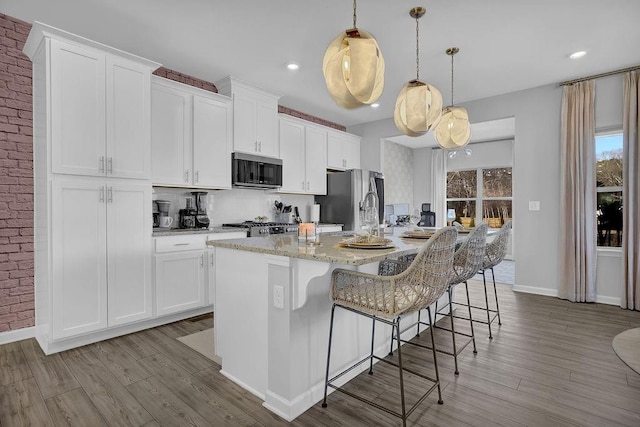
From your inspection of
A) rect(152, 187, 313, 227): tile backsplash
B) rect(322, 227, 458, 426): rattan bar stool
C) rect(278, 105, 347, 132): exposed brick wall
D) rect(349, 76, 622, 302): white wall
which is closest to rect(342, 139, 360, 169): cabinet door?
rect(278, 105, 347, 132): exposed brick wall

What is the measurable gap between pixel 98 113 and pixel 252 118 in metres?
1.81

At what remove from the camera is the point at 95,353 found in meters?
2.58

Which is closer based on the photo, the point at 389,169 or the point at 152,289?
the point at 152,289

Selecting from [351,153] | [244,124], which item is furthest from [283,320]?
[351,153]

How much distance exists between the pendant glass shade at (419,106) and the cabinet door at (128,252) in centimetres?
237

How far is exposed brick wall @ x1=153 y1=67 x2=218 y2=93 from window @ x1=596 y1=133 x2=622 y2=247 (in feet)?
16.0

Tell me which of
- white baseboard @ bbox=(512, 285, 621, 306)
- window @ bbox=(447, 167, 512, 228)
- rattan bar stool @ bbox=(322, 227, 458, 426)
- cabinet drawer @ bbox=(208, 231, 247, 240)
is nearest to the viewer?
rattan bar stool @ bbox=(322, 227, 458, 426)

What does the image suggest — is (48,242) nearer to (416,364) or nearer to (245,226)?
(245,226)

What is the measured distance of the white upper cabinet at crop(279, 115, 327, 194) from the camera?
479cm

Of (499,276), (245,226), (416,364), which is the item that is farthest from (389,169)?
(416,364)

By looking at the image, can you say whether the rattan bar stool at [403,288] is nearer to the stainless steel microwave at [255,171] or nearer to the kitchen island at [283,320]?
the kitchen island at [283,320]

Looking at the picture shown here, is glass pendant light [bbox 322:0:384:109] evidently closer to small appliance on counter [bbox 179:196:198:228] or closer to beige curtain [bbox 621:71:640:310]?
small appliance on counter [bbox 179:196:198:228]

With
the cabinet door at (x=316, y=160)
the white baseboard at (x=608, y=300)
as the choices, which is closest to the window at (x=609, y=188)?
the white baseboard at (x=608, y=300)

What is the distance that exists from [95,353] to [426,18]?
149 inches
